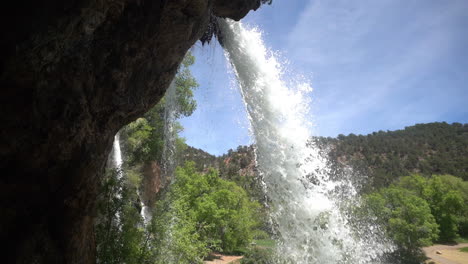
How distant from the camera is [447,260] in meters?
25.2

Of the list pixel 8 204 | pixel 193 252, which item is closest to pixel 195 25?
pixel 8 204

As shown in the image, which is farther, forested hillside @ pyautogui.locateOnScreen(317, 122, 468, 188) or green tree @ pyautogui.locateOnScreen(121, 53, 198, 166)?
forested hillside @ pyautogui.locateOnScreen(317, 122, 468, 188)

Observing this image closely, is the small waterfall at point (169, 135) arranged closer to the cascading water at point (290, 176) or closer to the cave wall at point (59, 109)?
the cascading water at point (290, 176)

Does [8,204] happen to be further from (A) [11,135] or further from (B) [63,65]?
(B) [63,65]

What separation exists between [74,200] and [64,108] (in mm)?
2117

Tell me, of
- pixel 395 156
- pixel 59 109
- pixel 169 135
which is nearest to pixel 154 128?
pixel 169 135

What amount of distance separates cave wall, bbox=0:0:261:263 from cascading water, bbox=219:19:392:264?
6.70 meters

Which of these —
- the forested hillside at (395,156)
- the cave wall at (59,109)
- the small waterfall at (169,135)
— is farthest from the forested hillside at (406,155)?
the cave wall at (59,109)

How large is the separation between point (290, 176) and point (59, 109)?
28.8 ft

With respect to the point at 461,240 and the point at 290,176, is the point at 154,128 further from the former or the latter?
the point at 461,240

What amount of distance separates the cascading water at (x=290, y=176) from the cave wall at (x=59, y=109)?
22.0 feet

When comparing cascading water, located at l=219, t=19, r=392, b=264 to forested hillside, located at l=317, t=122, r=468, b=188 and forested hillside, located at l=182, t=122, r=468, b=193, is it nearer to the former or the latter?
forested hillside, located at l=182, t=122, r=468, b=193

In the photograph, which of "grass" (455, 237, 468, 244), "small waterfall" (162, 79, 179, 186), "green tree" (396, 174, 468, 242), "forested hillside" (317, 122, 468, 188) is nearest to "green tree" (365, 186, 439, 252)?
"green tree" (396, 174, 468, 242)

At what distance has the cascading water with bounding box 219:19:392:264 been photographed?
10.4 m
